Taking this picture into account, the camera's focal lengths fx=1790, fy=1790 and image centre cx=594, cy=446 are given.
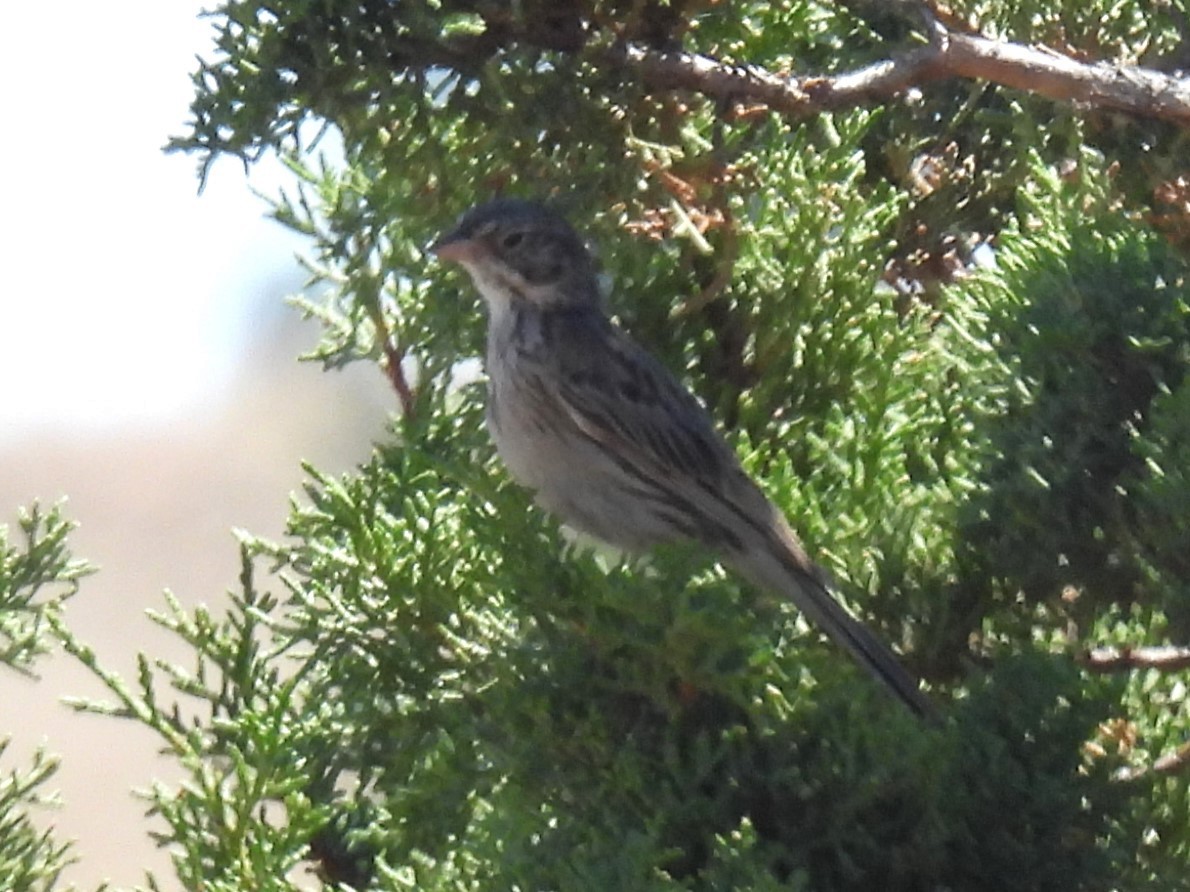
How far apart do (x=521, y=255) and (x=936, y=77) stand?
3.79 ft

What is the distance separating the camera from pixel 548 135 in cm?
289

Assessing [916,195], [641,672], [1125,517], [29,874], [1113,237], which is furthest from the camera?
[916,195]

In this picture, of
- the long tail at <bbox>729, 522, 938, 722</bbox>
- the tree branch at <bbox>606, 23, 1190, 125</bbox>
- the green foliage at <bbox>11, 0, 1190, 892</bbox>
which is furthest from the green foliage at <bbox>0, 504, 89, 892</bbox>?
the tree branch at <bbox>606, 23, 1190, 125</bbox>

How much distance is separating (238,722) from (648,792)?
2.55ft

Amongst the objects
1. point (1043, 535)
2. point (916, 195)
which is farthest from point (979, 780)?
point (916, 195)

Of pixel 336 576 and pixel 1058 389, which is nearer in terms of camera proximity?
pixel 1058 389

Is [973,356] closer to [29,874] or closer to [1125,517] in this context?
[1125,517]

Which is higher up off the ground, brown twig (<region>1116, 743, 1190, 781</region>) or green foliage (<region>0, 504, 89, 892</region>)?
green foliage (<region>0, 504, 89, 892</region>)

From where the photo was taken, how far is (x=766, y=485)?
3156 mm

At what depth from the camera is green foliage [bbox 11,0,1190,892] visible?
7.86 feet

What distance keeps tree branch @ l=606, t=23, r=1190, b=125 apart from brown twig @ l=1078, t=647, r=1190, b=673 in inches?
33.3

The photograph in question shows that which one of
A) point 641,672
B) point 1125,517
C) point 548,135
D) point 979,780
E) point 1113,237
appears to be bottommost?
point 979,780

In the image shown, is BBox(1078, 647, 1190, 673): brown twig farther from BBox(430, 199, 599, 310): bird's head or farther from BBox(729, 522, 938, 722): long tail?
BBox(430, 199, 599, 310): bird's head

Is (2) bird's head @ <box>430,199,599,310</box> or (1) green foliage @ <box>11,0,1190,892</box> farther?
(2) bird's head @ <box>430,199,599,310</box>
